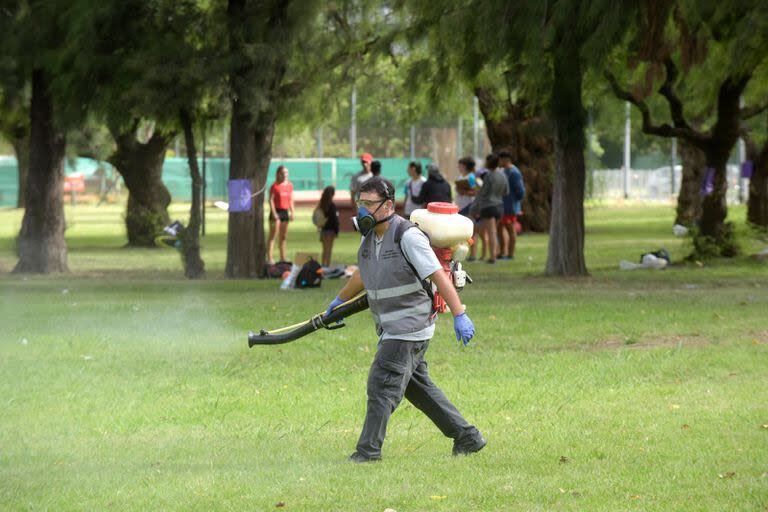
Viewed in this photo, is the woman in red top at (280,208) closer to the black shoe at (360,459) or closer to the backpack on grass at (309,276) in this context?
the backpack on grass at (309,276)

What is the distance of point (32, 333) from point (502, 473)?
729cm

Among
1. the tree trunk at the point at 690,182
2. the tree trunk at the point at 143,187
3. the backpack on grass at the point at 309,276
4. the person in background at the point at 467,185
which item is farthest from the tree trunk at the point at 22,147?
the tree trunk at the point at 690,182

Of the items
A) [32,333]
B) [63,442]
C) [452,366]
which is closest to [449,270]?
[63,442]

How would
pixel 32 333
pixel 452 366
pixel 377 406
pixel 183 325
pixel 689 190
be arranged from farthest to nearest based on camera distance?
pixel 689 190 → pixel 183 325 → pixel 32 333 → pixel 452 366 → pixel 377 406

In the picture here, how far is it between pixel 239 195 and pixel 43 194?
3.81m

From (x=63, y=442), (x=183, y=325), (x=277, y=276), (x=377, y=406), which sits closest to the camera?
(x=377, y=406)

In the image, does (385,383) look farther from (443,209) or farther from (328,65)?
(328,65)

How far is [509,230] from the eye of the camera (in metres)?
23.7

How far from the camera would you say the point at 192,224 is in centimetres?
2042

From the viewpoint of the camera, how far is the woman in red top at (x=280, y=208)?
72.7 ft

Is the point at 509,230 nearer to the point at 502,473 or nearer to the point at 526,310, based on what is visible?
the point at 526,310

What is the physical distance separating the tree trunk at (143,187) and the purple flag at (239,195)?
929cm

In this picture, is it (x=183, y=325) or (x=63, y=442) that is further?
(x=183, y=325)

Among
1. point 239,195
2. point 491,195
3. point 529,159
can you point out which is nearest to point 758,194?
point 529,159
